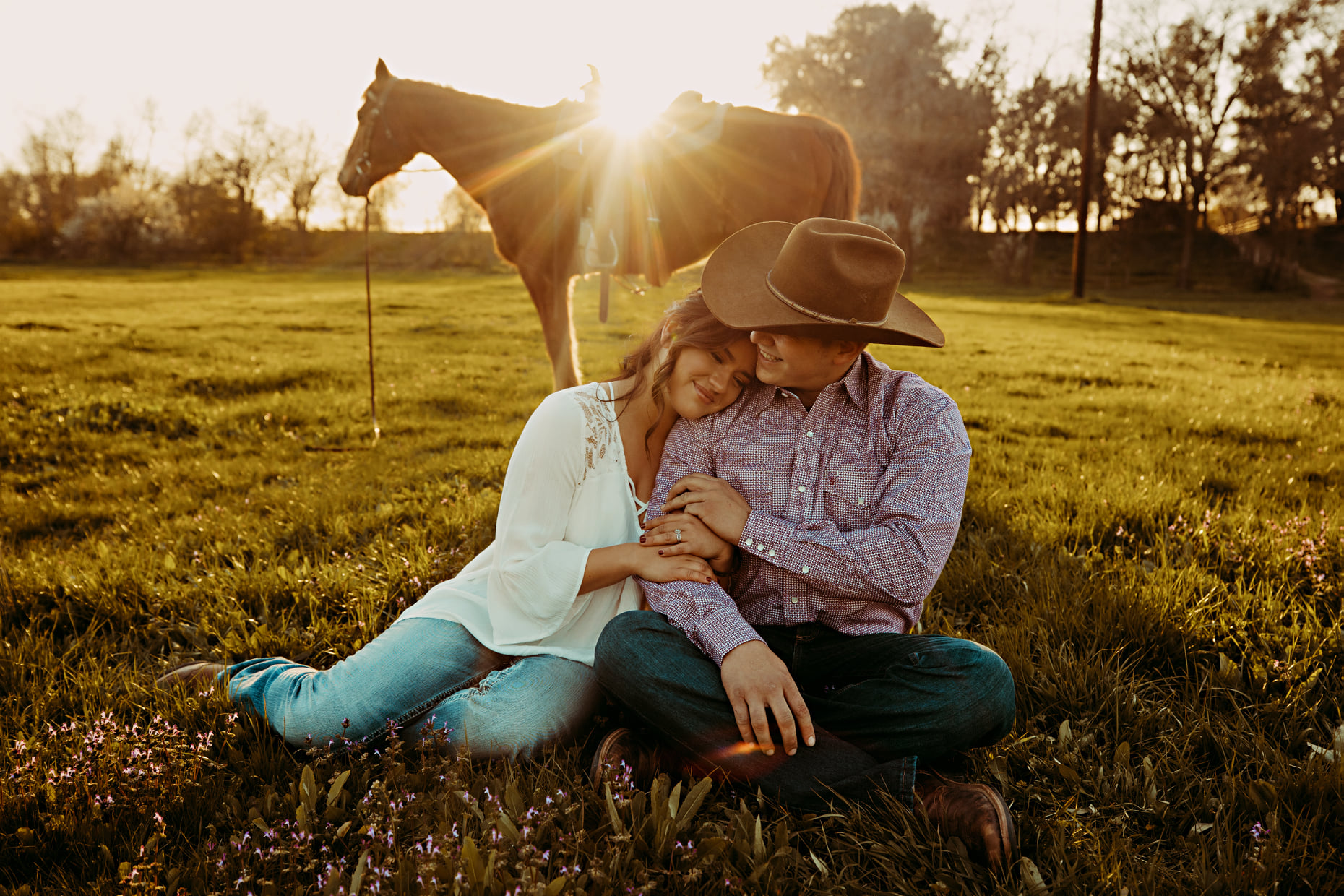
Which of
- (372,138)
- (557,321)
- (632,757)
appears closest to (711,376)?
(632,757)

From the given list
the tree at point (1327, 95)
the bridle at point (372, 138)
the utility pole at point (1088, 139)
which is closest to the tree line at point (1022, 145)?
the tree at point (1327, 95)

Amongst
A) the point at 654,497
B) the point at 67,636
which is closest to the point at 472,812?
the point at 654,497

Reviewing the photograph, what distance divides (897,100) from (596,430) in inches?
1730

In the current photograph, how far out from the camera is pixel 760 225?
106 inches

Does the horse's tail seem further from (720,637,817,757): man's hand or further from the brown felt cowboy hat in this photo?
(720,637,817,757): man's hand

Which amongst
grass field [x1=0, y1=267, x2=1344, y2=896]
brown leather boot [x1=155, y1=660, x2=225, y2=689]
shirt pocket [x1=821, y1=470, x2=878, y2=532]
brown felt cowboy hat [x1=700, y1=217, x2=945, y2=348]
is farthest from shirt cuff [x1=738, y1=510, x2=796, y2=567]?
brown leather boot [x1=155, y1=660, x2=225, y2=689]

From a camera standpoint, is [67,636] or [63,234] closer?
[67,636]

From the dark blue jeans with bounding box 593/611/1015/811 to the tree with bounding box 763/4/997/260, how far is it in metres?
40.0

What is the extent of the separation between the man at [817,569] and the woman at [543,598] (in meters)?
0.13

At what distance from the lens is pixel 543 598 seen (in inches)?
100

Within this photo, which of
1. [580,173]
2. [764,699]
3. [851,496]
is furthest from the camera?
[580,173]

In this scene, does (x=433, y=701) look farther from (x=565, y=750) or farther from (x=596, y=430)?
(x=596, y=430)

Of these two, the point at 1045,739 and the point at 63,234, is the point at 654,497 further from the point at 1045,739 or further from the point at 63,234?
the point at 63,234

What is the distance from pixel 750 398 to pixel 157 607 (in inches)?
111
